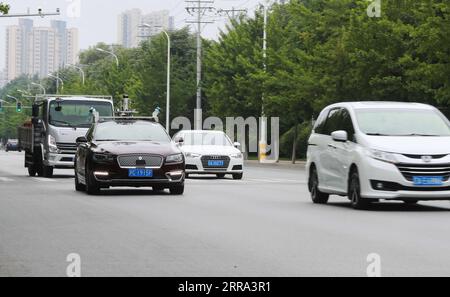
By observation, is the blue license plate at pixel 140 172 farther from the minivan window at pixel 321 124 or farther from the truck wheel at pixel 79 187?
the minivan window at pixel 321 124

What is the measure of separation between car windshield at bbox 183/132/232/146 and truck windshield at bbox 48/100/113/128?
9.89 ft

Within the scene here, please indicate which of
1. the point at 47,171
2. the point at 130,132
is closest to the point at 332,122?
the point at 130,132

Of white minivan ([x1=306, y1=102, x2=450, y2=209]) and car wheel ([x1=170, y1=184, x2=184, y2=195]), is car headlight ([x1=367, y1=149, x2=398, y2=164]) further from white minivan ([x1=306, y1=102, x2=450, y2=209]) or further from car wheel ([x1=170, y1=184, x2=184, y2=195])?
car wheel ([x1=170, y1=184, x2=184, y2=195])

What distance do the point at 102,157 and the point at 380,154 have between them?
6763 mm

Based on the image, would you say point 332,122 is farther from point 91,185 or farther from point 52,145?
point 52,145

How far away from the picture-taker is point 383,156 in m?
18.5

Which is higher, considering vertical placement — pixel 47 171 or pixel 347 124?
pixel 347 124

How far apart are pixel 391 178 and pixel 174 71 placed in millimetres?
69117

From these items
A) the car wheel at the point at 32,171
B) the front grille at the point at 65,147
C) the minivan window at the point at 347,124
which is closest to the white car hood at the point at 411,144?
the minivan window at the point at 347,124

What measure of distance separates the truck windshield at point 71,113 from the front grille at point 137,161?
12051 millimetres
